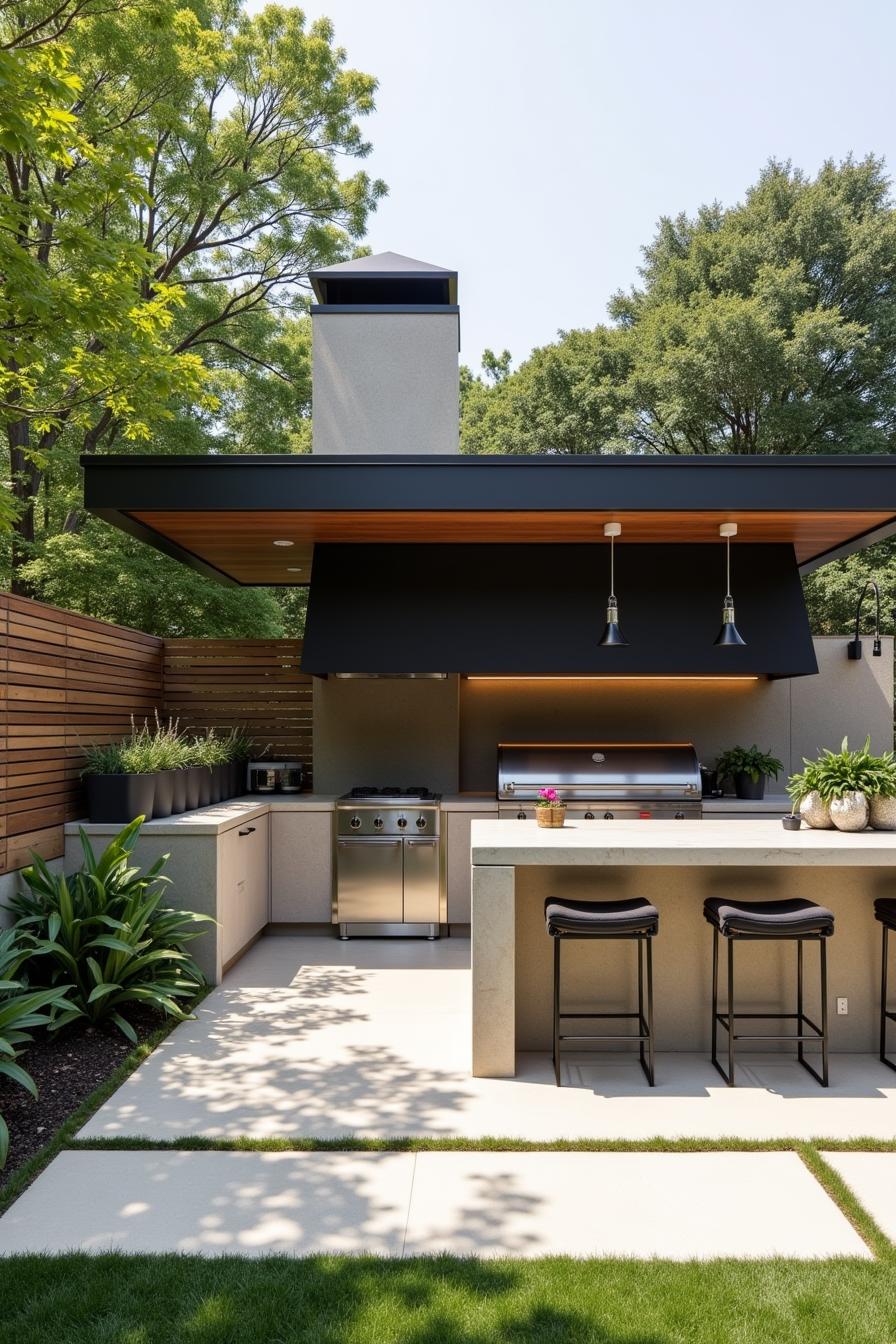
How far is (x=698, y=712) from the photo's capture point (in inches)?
297

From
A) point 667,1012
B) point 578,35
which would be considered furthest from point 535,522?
point 578,35

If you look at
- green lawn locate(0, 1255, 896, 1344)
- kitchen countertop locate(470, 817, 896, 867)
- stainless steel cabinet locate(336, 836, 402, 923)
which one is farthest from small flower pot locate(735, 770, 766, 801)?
green lawn locate(0, 1255, 896, 1344)

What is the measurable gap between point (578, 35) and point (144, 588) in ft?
24.3

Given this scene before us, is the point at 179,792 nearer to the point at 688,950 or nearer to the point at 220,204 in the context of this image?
the point at 688,950

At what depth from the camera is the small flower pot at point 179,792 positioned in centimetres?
585

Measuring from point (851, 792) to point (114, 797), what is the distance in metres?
4.32

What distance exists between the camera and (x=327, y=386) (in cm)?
709

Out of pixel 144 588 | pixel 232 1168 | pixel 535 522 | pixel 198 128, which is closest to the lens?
pixel 232 1168

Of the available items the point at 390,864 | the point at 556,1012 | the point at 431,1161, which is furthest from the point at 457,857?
the point at 431,1161

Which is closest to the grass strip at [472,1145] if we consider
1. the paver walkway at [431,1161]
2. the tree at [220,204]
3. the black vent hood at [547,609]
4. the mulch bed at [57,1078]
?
the paver walkway at [431,1161]

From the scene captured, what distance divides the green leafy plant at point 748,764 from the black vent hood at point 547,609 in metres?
0.82

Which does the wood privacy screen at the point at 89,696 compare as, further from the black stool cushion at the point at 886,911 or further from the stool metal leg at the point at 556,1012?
the black stool cushion at the point at 886,911

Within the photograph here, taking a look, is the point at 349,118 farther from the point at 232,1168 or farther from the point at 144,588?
the point at 232,1168

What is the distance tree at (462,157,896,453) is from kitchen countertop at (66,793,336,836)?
1208 cm
